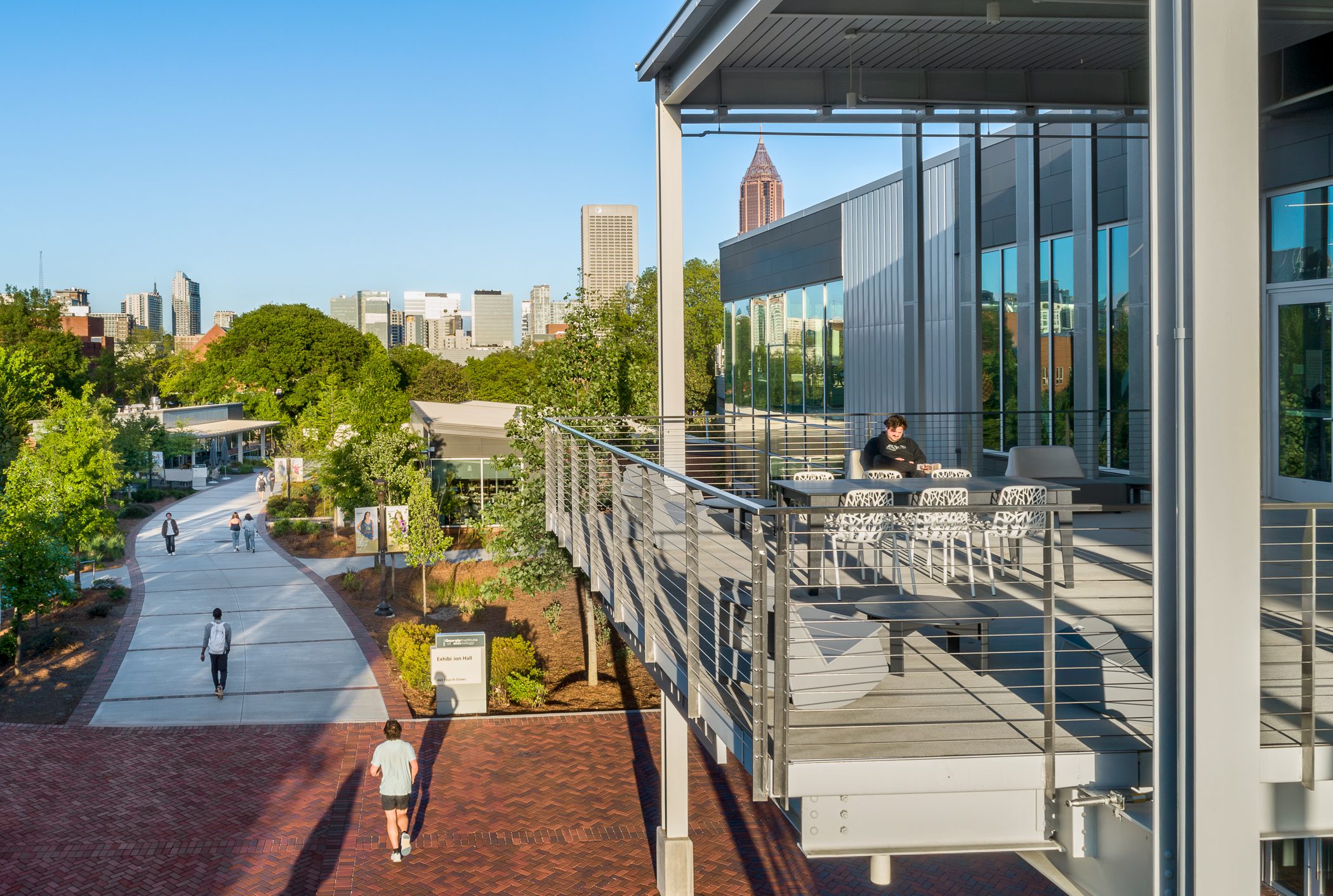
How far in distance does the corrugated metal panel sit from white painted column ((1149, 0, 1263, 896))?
16.5 meters

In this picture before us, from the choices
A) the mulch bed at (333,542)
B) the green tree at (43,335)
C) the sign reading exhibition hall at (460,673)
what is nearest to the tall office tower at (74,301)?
the green tree at (43,335)

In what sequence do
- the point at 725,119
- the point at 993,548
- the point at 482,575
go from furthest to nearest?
the point at 482,575 → the point at 725,119 → the point at 993,548

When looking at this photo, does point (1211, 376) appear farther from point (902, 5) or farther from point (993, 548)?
point (902, 5)

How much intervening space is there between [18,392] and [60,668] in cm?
3820

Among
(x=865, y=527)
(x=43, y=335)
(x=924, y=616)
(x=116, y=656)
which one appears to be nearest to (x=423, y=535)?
(x=116, y=656)

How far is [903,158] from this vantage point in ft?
68.1

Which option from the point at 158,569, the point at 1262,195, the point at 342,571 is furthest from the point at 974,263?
the point at 158,569

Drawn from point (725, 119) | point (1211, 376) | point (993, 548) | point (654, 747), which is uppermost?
point (725, 119)

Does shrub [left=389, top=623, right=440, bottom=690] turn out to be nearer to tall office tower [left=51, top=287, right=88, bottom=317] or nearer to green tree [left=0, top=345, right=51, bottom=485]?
green tree [left=0, top=345, right=51, bottom=485]

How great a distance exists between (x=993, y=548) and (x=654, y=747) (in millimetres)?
7586

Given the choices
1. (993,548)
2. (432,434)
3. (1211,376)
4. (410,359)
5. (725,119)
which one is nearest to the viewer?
(1211,376)

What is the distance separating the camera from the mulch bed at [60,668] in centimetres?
1734

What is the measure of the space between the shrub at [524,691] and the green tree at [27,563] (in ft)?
30.9

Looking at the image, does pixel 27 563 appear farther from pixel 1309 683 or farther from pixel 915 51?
pixel 1309 683
